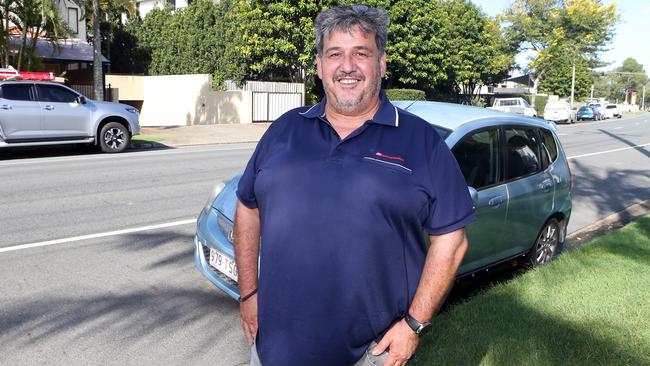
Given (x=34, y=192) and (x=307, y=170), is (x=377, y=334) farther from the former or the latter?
(x=34, y=192)

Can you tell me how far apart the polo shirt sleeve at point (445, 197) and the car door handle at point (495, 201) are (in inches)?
107

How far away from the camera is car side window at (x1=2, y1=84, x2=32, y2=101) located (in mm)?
13211

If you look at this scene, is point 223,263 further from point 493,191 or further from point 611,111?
point 611,111

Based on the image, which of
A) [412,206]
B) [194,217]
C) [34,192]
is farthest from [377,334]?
[34,192]

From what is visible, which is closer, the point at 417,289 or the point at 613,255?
the point at 417,289

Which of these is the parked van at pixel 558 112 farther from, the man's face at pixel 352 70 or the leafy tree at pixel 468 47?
the man's face at pixel 352 70

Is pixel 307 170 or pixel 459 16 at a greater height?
pixel 459 16

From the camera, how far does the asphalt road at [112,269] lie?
4059mm

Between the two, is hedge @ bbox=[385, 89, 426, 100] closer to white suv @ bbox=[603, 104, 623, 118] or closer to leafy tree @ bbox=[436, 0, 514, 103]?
leafy tree @ bbox=[436, 0, 514, 103]

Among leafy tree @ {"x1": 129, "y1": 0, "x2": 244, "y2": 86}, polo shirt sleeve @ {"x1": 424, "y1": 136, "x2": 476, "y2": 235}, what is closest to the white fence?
leafy tree @ {"x1": 129, "y1": 0, "x2": 244, "y2": 86}

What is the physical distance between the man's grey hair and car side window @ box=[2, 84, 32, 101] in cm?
1304

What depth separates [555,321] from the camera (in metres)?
4.20

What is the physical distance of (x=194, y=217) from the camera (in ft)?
25.6

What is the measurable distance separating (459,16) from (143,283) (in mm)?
36919
